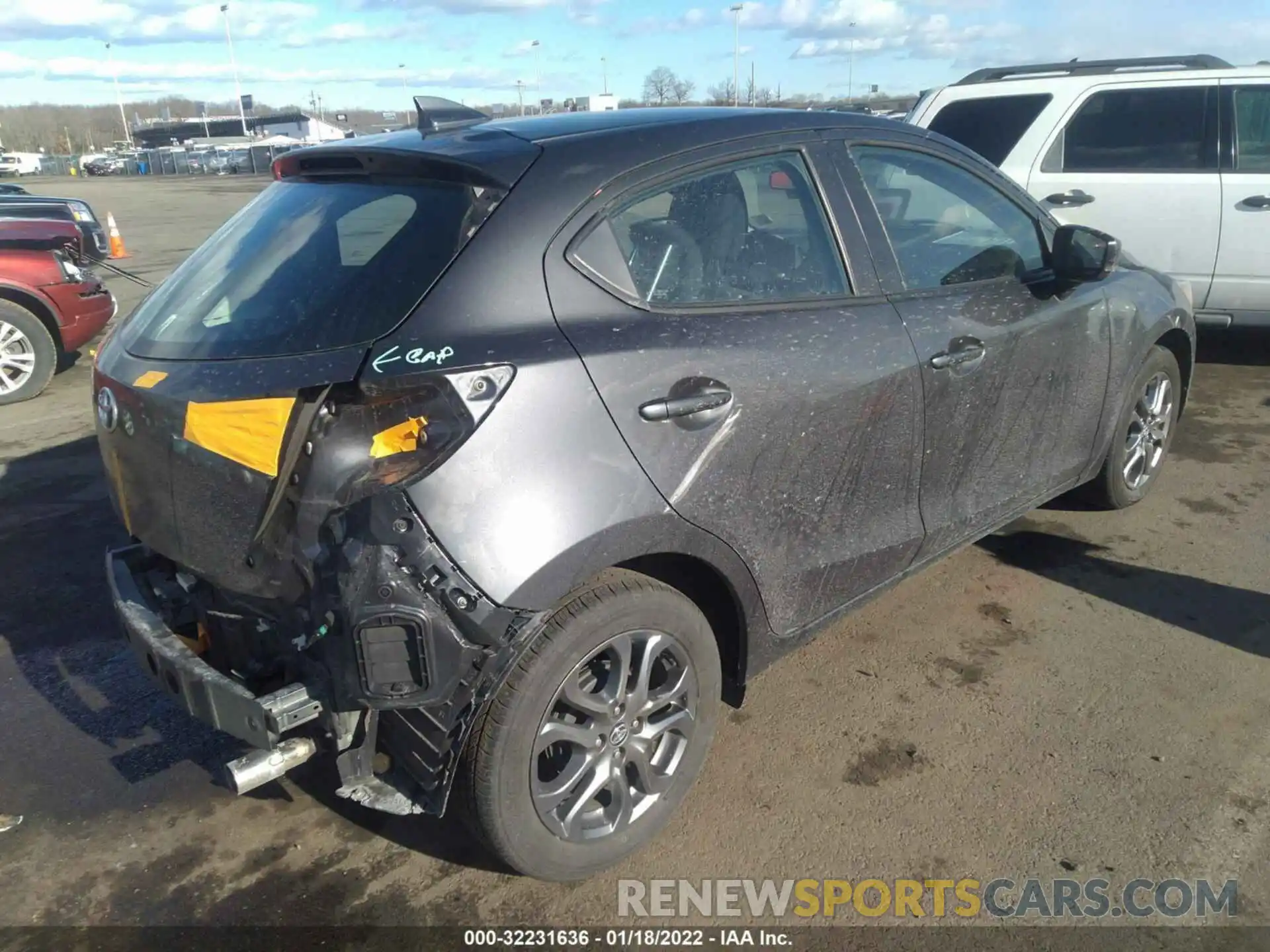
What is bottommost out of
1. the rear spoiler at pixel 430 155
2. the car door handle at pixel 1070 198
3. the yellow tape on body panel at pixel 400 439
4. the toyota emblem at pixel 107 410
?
the car door handle at pixel 1070 198

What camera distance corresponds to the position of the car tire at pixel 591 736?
2229mm

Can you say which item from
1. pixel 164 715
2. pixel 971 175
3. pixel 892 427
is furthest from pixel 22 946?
pixel 971 175

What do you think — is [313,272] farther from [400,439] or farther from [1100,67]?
[1100,67]

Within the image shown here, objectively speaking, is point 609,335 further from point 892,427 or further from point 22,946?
point 22,946

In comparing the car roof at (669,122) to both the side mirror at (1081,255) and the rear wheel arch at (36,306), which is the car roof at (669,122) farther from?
the rear wheel arch at (36,306)

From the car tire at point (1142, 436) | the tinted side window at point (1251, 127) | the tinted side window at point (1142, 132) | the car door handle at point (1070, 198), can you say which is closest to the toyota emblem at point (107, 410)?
the car tire at point (1142, 436)

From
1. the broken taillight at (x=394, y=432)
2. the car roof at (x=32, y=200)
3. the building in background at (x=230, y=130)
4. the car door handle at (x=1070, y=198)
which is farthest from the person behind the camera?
the building in background at (x=230, y=130)

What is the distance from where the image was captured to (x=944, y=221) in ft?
11.4

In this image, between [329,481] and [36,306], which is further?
[36,306]

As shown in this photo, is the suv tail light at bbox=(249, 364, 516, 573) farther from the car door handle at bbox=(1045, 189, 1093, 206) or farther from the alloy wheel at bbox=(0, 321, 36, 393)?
the alloy wheel at bbox=(0, 321, 36, 393)

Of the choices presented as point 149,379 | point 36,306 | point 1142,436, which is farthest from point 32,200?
point 1142,436

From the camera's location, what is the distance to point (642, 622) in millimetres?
2424

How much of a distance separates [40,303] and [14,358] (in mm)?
502

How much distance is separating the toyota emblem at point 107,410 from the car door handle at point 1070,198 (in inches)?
249
